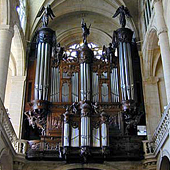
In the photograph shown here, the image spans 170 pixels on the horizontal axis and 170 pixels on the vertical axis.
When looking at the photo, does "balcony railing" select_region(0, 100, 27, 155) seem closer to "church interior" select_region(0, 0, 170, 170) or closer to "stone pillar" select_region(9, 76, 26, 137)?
"church interior" select_region(0, 0, 170, 170)

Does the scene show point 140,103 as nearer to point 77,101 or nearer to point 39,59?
point 77,101

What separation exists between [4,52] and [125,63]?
615 centimetres

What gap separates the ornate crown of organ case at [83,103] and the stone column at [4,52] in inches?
111

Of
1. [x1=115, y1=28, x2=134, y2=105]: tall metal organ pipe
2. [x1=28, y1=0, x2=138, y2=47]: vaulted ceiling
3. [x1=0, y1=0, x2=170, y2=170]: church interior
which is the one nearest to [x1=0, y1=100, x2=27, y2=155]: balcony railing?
[x1=0, y1=0, x2=170, y2=170]: church interior

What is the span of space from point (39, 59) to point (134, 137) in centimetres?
606

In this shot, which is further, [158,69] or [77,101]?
[158,69]

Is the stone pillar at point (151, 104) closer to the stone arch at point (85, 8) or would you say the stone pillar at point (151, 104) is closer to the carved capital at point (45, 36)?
the stone arch at point (85, 8)

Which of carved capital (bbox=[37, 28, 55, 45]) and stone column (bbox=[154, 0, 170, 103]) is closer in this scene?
stone column (bbox=[154, 0, 170, 103])

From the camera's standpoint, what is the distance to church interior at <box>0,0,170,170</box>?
1536 cm

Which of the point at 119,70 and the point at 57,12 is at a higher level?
the point at 57,12

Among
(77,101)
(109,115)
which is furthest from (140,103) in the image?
(77,101)

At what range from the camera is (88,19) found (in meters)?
22.6

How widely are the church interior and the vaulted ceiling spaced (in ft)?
0.22

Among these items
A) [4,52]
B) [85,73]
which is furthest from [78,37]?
[4,52]
